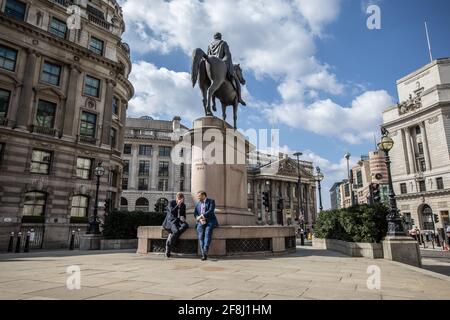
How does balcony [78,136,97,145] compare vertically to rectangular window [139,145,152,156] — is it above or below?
below

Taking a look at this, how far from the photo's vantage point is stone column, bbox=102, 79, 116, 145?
29031 millimetres

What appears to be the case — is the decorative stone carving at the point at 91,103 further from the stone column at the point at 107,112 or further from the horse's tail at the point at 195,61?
the horse's tail at the point at 195,61

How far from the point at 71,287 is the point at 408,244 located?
10.5 m

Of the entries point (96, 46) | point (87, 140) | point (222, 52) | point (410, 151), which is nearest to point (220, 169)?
point (222, 52)

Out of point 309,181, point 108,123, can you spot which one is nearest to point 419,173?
point 309,181

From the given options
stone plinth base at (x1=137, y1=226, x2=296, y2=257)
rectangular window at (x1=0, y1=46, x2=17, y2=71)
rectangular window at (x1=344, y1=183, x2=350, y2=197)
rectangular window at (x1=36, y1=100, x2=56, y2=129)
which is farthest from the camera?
rectangular window at (x1=344, y1=183, x2=350, y2=197)

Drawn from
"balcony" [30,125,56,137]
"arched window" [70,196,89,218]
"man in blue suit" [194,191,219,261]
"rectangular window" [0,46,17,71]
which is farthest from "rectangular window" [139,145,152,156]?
"man in blue suit" [194,191,219,261]

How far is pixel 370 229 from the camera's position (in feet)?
36.7

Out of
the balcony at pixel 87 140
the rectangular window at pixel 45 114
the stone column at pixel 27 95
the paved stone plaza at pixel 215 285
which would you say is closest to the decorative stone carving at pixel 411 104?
the balcony at pixel 87 140

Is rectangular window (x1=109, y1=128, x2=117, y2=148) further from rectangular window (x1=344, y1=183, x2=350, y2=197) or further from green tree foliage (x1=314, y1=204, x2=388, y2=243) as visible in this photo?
rectangular window (x1=344, y1=183, x2=350, y2=197)

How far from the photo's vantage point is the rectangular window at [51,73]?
84.1 ft

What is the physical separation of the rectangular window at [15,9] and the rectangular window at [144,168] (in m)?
38.2

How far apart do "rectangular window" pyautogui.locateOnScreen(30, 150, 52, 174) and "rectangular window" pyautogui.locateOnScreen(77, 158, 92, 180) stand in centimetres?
253

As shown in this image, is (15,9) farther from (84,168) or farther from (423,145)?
(423,145)
